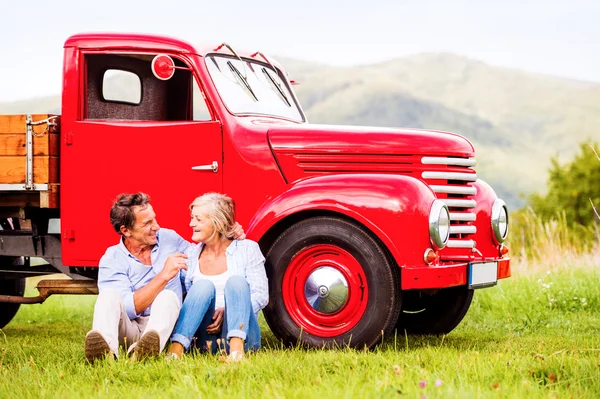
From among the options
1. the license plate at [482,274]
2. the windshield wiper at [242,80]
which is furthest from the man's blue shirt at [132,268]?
the license plate at [482,274]

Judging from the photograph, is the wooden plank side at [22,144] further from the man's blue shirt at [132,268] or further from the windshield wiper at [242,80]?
the windshield wiper at [242,80]

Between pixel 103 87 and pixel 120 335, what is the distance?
6.96 ft

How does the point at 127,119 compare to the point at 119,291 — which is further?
the point at 127,119

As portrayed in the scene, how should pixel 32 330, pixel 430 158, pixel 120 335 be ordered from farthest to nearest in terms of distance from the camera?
pixel 32 330
pixel 430 158
pixel 120 335

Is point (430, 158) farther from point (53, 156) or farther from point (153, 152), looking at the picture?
point (53, 156)

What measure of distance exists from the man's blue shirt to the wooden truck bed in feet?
3.29

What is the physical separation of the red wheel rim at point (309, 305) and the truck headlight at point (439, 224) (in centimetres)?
51

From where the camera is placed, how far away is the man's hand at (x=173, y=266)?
561 cm

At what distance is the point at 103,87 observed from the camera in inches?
270

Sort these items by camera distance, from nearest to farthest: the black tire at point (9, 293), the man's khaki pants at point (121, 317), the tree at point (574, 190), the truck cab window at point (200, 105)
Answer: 1. the man's khaki pants at point (121, 317)
2. the truck cab window at point (200, 105)
3. the black tire at point (9, 293)
4. the tree at point (574, 190)

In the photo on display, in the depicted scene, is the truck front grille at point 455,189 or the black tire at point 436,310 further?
the black tire at point 436,310

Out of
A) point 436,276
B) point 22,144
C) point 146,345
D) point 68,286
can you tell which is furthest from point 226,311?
point 22,144

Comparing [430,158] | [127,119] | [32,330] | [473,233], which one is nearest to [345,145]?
[430,158]

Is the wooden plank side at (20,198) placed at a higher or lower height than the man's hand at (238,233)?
higher
